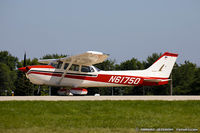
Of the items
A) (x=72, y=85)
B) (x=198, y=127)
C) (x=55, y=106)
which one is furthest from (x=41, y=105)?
(x=72, y=85)

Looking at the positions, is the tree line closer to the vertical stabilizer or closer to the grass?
the vertical stabilizer

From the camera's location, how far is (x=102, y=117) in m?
10.7

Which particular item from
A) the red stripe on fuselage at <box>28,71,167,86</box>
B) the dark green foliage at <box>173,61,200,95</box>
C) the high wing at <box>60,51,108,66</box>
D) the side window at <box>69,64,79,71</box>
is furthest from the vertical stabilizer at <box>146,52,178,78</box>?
the dark green foliage at <box>173,61,200,95</box>

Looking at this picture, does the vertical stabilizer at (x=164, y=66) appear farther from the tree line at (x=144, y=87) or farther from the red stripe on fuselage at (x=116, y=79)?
the tree line at (x=144, y=87)

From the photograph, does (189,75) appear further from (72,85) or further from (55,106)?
(55,106)

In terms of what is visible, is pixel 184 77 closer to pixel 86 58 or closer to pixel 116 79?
pixel 116 79

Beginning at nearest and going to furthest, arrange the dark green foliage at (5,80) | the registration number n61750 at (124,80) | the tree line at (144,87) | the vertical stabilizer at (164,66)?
1. the registration number n61750 at (124,80)
2. the vertical stabilizer at (164,66)
3. the tree line at (144,87)
4. the dark green foliage at (5,80)

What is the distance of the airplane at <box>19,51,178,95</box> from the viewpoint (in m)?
19.2

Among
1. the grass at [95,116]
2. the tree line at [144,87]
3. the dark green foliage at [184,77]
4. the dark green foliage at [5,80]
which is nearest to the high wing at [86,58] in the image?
the grass at [95,116]

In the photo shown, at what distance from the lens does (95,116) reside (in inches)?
426

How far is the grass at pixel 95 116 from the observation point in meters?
9.34

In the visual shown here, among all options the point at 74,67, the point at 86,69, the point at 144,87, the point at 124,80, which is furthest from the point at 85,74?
the point at 144,87

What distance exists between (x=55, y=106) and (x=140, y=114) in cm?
361

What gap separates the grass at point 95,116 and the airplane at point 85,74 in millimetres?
6185
